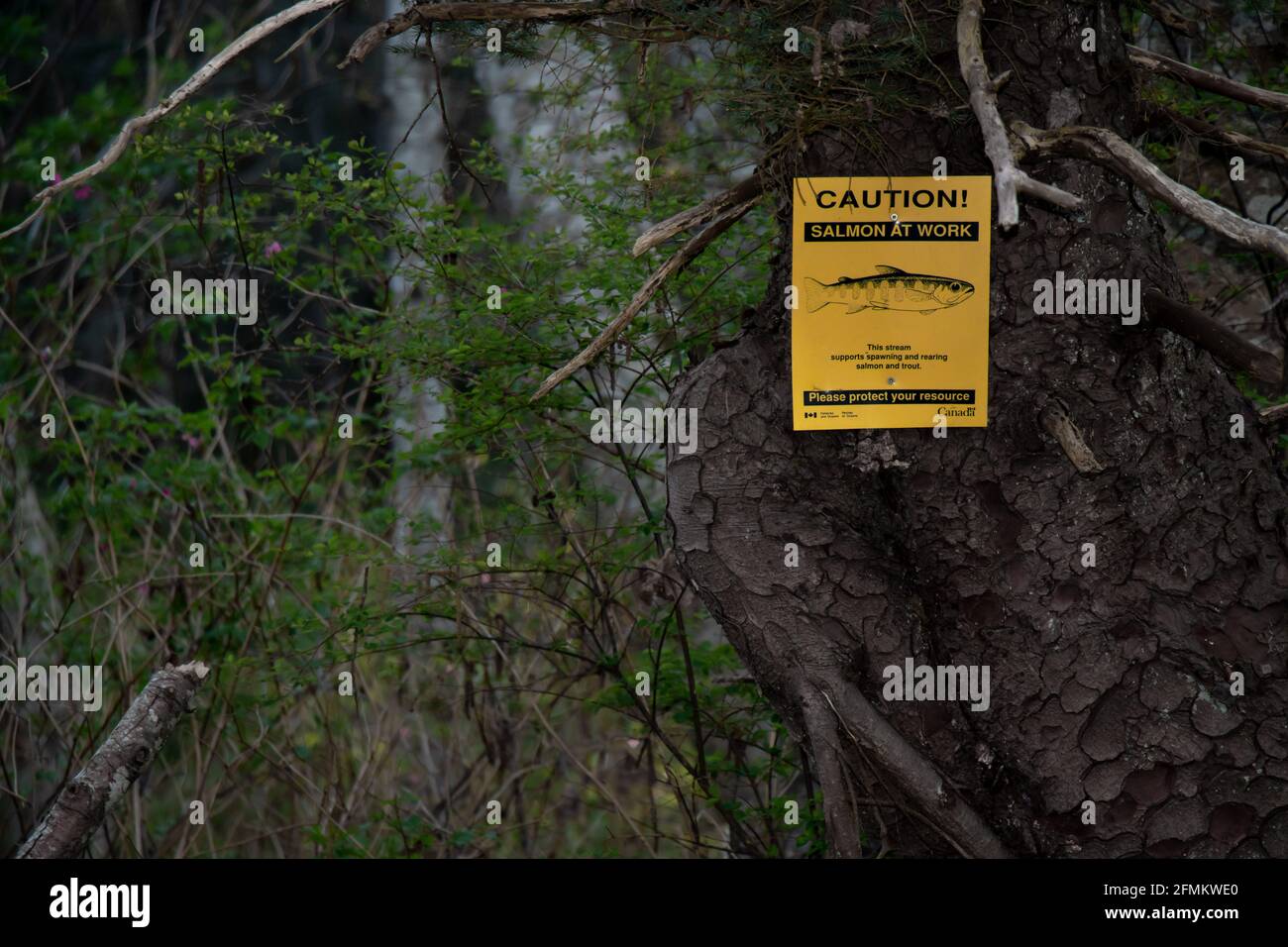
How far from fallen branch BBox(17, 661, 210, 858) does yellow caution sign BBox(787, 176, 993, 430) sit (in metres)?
1.51

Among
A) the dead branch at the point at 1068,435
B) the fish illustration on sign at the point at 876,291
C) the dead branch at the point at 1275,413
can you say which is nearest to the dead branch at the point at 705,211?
the fish illustration on sign at the point at 876,291

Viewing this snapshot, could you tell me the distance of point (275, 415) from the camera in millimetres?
4852

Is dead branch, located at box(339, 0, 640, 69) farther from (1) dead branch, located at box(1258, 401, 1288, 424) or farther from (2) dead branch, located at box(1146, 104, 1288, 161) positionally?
(1) dead branch, located at box(1258, 401, 1288, 424)

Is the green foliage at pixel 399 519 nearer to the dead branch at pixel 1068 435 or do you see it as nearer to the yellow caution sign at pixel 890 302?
the yellow caution sign at pixel 890 302

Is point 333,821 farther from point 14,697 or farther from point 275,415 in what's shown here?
point 275,415

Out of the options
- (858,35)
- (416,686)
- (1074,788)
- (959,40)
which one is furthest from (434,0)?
(416,686)

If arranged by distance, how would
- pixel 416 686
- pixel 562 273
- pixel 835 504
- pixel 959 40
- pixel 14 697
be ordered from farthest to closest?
pixel 416 686 → pixel 14 697 → pixel 562 273 → pixel 835 504 → pixel 959 40

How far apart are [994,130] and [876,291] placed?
457 millimetres

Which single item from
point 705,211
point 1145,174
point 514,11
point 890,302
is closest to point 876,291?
point 890,302

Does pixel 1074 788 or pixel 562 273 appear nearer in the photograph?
pixel 1074 788

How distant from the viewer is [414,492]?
4707 mm

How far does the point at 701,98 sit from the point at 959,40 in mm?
1070

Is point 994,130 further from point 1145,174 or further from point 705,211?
point 705,211

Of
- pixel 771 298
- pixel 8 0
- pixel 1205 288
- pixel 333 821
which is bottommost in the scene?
pixel 333 821
